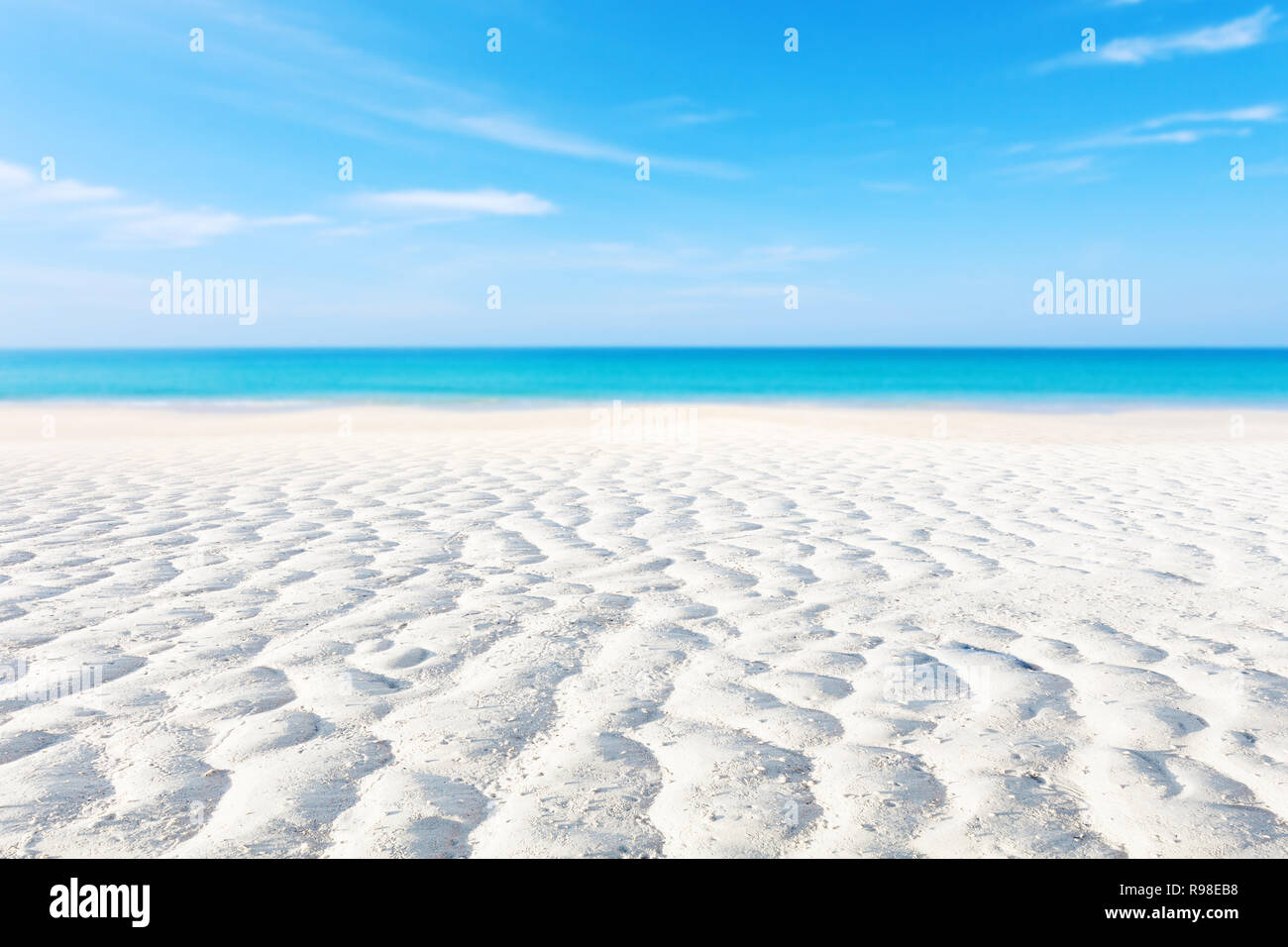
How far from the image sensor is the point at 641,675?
241 cm

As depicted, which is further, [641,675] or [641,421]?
[641,421]

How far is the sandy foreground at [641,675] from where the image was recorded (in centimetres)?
167

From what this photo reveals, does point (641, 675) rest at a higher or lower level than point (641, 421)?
lower

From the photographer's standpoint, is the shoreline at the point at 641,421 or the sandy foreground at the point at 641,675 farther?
the shoreline at the point at 641,421

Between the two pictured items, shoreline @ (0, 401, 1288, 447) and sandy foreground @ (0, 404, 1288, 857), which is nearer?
sandy foreground @ (0, 404, 1288, 857)

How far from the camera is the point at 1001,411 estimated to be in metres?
18.5

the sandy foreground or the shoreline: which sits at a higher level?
the shoreline

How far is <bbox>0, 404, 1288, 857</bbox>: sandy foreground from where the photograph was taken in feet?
5.46

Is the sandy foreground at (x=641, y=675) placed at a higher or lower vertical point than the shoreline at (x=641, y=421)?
lower
